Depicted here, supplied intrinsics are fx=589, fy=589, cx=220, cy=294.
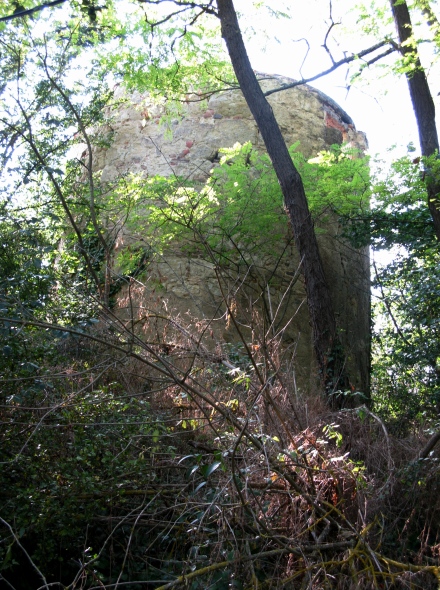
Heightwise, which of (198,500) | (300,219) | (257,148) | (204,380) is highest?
(257,148)

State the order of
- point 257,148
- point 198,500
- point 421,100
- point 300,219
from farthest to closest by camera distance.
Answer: point 257,148 → point 421,100 → point 300,219 → point 198,500

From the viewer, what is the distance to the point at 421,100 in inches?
334

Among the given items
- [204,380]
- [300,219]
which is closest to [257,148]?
[300,219]

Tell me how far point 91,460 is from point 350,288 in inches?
274

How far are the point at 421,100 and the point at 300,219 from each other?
2.61 meters

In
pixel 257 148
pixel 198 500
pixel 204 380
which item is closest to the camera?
pixel 198 500

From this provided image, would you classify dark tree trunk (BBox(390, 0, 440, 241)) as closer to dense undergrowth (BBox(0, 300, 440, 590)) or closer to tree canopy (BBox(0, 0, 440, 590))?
tree canopy (BBox(0, 0, 440, 590))

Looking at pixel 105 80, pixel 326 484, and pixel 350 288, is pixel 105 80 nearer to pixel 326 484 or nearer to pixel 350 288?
pixel 350 288

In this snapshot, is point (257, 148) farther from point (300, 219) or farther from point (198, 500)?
point (198, 500)

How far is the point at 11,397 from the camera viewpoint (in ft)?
14.4

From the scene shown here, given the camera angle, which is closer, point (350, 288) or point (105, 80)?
point (105, 80)

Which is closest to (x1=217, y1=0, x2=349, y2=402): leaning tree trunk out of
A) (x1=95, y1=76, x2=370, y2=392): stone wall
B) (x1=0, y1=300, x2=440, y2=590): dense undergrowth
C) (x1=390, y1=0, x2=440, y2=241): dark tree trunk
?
(x1=95, y1=76, x2=370, y2=392): stone wall

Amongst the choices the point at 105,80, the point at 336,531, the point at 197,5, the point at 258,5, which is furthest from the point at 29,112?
the point at 336,531

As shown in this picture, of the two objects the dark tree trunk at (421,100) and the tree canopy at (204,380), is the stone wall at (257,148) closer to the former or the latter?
the tree canopy at (204,380)
